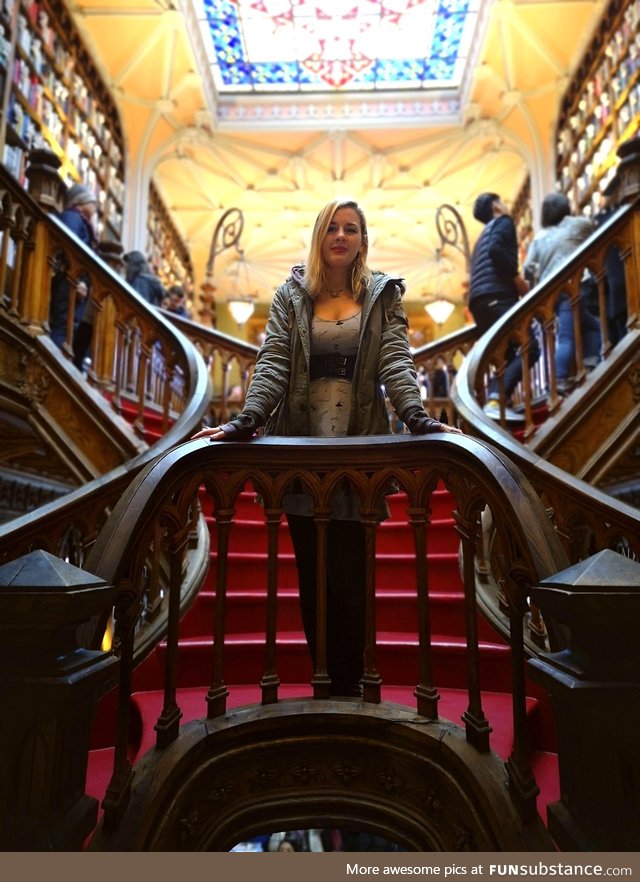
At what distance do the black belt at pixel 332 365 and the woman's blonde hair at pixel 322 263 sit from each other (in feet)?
0.68

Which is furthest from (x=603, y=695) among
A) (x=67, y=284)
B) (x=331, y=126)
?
(x=331, y=126)

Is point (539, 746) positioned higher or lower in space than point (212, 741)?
lower

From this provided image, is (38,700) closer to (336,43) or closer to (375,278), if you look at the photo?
(375,278)

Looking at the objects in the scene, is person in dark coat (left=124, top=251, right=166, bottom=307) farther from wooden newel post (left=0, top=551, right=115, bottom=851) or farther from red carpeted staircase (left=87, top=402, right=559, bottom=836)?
wooden newel post (left=0, top=551, right=115, bottom=851)

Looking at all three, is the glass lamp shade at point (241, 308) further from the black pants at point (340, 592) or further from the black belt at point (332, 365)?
the black pants at point (340, 592)

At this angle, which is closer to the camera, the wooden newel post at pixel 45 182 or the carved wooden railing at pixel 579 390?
the carved wooden railing at pixel 579 390

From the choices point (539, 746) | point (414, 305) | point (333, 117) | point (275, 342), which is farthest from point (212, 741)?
point (414, 305)

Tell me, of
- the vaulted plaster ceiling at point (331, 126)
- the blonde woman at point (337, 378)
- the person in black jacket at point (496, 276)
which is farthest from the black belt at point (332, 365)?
the vaulted plaster ceiling at point (331, 126)

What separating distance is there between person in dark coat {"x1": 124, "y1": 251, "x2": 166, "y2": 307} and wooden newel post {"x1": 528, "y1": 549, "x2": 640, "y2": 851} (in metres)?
5.21

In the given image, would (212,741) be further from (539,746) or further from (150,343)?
(150,343)

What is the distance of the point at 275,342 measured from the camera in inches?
70.4

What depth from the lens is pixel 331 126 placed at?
8648 mm

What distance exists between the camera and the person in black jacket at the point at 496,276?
403 cm
